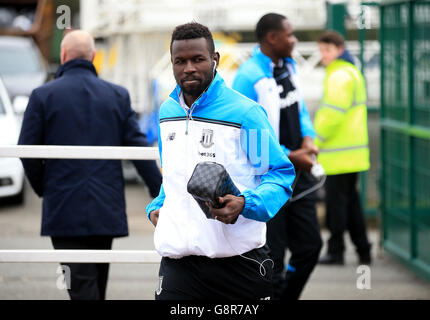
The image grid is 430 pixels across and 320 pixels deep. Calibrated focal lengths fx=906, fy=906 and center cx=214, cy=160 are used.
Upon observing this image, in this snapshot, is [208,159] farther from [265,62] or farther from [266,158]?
[265,62]

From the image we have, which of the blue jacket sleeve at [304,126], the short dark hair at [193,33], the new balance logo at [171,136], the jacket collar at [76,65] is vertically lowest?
the blue jacket sleeve at [304,126]

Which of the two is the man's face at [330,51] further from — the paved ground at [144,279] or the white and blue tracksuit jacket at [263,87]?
the white and blue tracksuit jacket at [263,87]

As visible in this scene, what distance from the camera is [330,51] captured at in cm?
864

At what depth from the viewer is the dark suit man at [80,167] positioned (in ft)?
17.3

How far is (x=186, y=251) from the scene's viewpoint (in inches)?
150

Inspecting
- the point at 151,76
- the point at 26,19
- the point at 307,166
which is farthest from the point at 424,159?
the point at 26,19

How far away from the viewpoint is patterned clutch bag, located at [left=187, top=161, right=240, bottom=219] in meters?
3.44

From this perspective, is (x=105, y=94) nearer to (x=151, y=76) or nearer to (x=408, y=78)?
(x=408, y=78)

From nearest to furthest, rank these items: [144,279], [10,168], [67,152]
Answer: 1. [67,152]
2. [144,279]
3. [10,168]

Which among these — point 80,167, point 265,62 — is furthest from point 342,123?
point 80,167

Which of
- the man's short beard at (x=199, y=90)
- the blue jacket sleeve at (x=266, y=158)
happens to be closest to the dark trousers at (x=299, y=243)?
the blue jacket sleeve at (x=266, y=158)

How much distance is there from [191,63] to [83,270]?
80.1 inches

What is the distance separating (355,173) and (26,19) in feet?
54.6

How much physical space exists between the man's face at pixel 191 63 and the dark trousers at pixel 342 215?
4952mm
